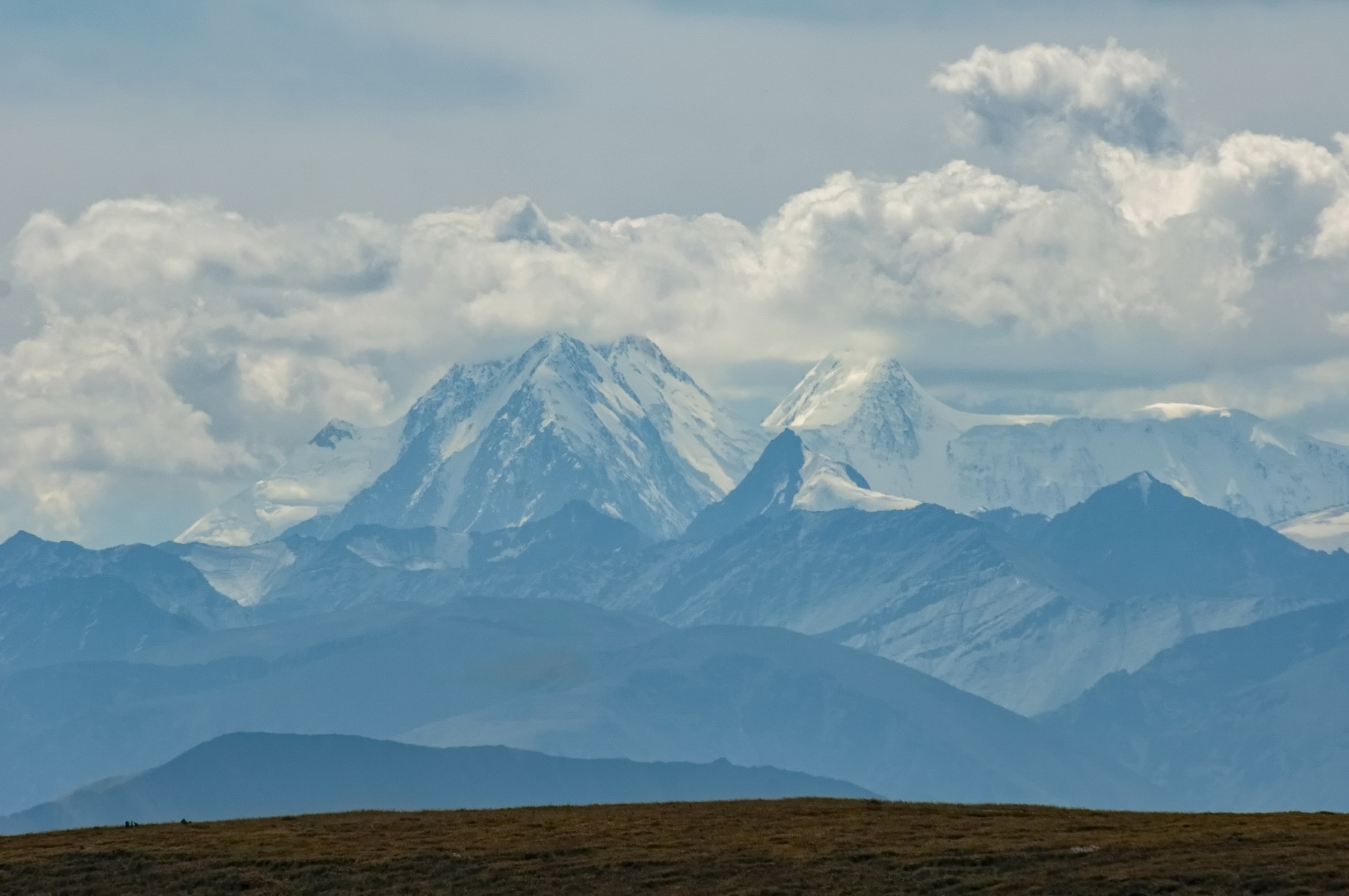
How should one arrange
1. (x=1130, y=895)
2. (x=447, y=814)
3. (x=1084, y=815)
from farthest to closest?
(x=447, y=814)
(x=1084, y=815)
(x=1130, y=895)

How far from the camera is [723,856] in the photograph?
296 feet

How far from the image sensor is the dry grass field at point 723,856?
8412 cm

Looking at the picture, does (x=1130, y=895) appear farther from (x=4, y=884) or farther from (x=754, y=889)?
(x=4, y=884)

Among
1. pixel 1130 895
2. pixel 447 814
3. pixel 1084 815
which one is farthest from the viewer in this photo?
pixel 447 814

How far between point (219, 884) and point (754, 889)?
20.9 meters

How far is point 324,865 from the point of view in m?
90.6

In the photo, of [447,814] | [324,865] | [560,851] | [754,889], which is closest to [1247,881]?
[754,889]

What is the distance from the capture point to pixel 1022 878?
275 feet

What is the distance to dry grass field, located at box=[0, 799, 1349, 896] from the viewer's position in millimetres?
84125

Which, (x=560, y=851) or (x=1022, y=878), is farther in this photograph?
(x=560, y=851)

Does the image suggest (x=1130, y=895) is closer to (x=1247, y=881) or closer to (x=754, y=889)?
(x=1247, y=881)

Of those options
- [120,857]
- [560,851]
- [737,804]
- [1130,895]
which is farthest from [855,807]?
[120,857]

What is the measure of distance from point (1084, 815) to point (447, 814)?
30.2m

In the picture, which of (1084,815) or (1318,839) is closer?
(1318,839)
